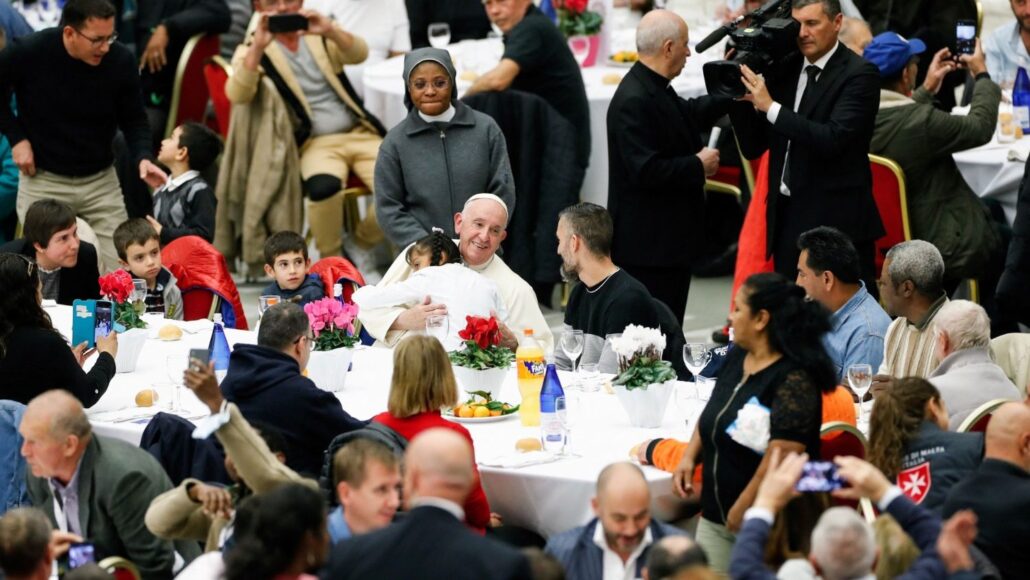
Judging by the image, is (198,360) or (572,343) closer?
(198,360)

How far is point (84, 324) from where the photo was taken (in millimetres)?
6480

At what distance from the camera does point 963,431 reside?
5.23 meters

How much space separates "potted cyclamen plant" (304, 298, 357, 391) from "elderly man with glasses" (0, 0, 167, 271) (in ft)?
9.34

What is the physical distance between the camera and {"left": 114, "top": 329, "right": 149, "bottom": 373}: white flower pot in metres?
6.45

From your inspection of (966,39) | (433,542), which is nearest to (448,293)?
(433,542)

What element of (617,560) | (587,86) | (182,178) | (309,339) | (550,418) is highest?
(587,86)

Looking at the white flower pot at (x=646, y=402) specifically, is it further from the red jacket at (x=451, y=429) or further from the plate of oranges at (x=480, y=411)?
the red jacket at (x=451, y=429)

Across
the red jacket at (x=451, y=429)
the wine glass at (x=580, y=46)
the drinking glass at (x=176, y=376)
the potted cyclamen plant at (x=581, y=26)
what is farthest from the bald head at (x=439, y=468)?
the wine glass at (x=580, y=46)

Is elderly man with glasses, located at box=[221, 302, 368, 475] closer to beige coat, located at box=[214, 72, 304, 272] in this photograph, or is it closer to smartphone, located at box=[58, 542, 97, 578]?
smartphone, located at box=[58, 542, 97, 578]

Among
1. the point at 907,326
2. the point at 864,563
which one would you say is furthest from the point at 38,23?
the point at 864,563

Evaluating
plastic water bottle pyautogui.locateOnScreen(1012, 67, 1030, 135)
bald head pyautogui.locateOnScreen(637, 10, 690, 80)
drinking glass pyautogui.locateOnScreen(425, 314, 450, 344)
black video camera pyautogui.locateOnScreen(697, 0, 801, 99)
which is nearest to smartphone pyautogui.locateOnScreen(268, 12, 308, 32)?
bald head pyautogui.locateOnScreen(637, 10, 690, 80)

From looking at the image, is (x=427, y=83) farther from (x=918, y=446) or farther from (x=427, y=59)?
(x=918, y=446)

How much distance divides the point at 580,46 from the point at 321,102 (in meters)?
1.49

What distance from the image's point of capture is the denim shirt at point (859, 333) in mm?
6133
